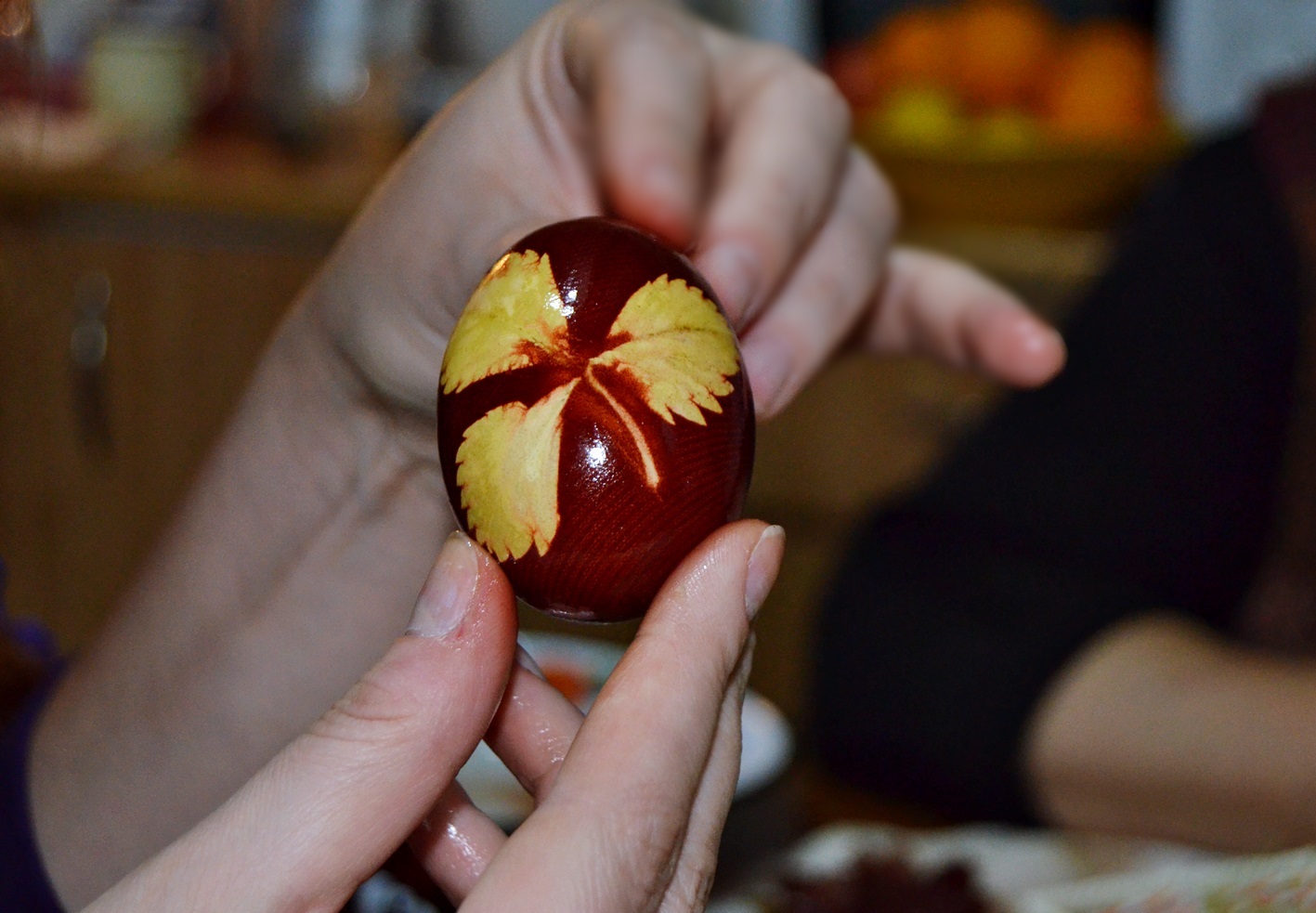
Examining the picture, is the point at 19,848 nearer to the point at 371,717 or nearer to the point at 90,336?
the point at 371,717

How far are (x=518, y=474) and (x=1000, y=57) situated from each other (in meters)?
1.48

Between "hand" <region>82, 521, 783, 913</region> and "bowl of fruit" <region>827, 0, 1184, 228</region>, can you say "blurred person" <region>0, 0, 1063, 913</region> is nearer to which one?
"hand" <region>82, 521, 783, 913</region>

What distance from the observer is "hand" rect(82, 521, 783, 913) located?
1.25 ft

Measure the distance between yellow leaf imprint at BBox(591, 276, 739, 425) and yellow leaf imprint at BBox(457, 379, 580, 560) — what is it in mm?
27

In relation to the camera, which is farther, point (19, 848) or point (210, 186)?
Result: point (210, 186)

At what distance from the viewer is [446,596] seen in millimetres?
437

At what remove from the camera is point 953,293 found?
77cm

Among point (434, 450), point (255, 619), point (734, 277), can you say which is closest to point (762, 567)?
point (734, 277)

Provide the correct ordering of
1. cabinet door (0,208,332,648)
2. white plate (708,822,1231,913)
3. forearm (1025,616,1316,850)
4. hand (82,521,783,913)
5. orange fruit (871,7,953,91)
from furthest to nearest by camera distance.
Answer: cabinet door (0,208,332,648) < orange fruit (871,7,953,91) < forearm (1025,616,1316,850) < white plate (708,822,1231,913) < hand (82,521,783,913)

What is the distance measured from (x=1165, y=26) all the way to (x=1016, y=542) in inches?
51.5

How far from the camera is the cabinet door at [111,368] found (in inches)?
75.6

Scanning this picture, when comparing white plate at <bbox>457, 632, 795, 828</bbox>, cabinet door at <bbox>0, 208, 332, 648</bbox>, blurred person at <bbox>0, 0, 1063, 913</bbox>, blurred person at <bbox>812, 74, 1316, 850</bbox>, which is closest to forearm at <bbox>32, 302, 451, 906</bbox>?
blurred person at <bbox>0, 0, 1063, 913</bbox>

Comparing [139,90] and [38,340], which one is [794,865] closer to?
[38,340]

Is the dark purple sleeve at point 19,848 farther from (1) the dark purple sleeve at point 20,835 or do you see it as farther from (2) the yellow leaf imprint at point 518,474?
(2) the yellow leaf imprint at point 518,474
